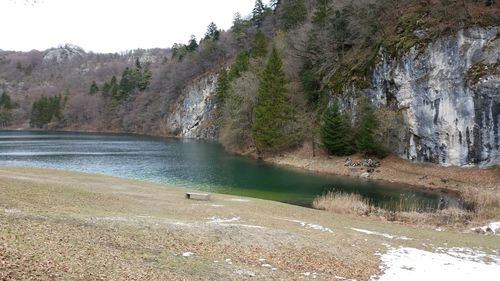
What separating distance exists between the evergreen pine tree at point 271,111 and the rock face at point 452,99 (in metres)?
17.4

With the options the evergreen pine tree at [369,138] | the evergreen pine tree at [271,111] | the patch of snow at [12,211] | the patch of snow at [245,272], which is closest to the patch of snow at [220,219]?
the patch of snow at [245,272]

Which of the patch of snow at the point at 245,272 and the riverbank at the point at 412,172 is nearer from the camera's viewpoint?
the patch of snow at the point at 245,272

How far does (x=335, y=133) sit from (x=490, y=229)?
33092 mm

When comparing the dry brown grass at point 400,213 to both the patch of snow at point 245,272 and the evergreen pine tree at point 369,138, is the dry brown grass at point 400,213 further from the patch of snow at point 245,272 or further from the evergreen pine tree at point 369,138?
the evergreen pine tree at point 369,138

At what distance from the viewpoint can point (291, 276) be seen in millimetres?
12273

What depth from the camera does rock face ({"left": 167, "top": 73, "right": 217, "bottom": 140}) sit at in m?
121

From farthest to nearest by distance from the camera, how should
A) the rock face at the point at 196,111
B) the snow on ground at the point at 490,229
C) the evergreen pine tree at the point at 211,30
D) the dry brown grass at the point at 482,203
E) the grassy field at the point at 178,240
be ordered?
the evergreen pine tree at the point at 211,30, the rock face at the point at 196,111, the dry brown grass at the point at 482,203, the snow on ground at the point at 490,229, the grassy field at the point at 178,240

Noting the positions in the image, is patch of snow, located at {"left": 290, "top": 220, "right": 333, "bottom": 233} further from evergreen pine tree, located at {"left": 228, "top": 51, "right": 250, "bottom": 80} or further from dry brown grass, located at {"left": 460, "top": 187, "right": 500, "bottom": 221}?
evergreen pine tree, located at {"left": 228, "top": 51, "right": 250, "bottom": 80}

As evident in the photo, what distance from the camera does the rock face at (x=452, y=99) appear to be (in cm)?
4338

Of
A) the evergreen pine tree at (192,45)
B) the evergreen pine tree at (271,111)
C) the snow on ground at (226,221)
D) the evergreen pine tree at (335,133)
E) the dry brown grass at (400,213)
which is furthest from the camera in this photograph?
the evergreen pine tree at (192,45)

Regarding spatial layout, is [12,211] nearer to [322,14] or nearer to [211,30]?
[322,14]

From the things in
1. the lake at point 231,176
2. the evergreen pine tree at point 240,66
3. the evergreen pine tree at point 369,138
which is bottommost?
the lake at point 231,176

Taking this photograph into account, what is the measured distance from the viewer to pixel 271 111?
64.4m

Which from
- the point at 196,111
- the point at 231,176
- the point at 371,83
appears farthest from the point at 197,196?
the point at 196,111
